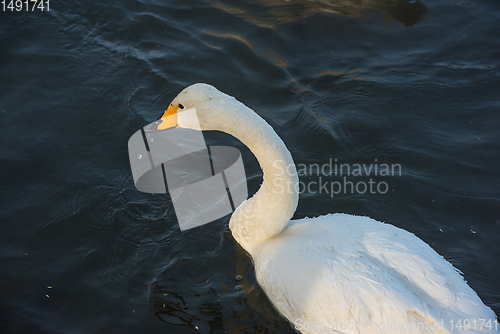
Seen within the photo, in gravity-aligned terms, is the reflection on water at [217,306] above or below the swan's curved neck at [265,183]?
below

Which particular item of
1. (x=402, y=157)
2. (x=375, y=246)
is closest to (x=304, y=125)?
(x=402, y=157)

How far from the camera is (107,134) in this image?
21.1 ft

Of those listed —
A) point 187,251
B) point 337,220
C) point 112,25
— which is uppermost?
point 112,25

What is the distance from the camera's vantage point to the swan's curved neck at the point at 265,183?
4.21 meters

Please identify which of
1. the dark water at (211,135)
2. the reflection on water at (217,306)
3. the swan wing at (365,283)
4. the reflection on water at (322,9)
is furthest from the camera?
the reflection on water at (322,9)

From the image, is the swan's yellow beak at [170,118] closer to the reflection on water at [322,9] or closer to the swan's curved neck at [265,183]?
the swan's curved neck at [265,183]

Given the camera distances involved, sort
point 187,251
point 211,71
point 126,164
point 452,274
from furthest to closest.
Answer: point 211,71 < point 126,164 < point 187,251 < point 452,274

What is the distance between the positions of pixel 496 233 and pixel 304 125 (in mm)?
2985

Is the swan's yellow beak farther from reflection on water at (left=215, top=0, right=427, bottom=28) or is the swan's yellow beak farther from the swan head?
reflection on water at (left=215, top=0, right=427, bottom=28)

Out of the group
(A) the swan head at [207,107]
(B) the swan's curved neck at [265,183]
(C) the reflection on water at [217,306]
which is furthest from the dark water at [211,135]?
(A) the swan head at [207,107]

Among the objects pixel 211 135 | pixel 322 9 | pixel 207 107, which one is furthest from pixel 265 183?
pixel 322 9

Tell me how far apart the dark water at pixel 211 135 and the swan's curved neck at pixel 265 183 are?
0.52 meters

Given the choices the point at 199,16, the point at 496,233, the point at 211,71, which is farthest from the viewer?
the point at 199,16

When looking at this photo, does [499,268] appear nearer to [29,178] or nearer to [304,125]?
[304,125]
